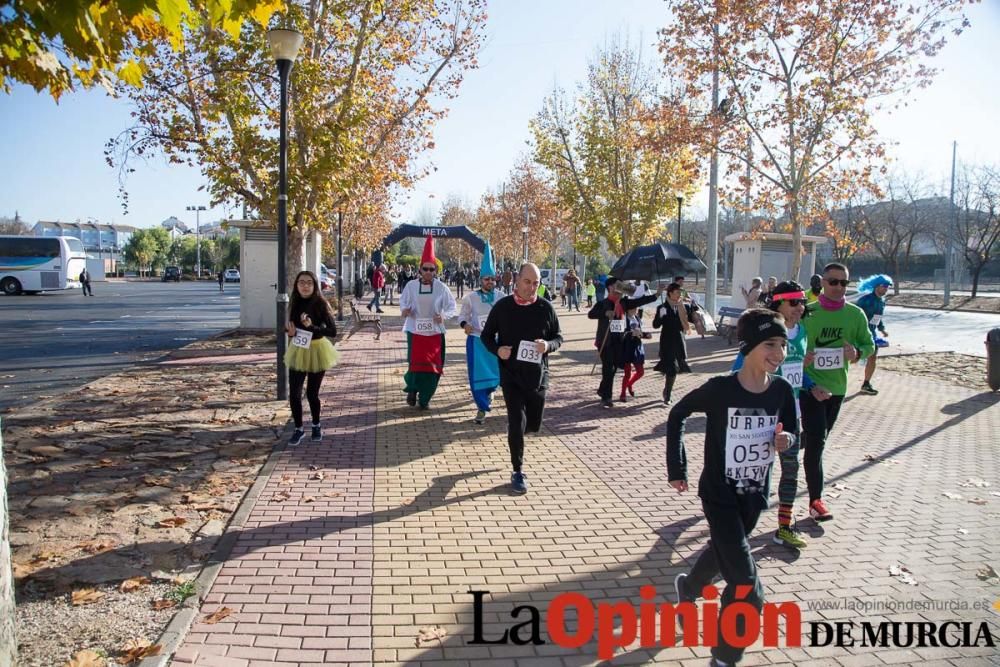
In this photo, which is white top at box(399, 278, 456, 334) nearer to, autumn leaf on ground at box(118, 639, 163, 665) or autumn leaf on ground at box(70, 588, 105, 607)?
autumn leaf on ground at box(70, 588, 105, 607)

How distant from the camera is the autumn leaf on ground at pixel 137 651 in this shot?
11.0 feet

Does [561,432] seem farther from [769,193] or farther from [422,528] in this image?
[769,193]

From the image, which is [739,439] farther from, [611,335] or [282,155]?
[282,155]

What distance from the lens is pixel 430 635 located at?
3.65 meters

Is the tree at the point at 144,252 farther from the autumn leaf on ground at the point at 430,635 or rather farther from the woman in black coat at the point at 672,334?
the autumn leaf on ground at the point at 430,635

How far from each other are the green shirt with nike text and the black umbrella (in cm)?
980

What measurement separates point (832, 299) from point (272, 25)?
1227 cm

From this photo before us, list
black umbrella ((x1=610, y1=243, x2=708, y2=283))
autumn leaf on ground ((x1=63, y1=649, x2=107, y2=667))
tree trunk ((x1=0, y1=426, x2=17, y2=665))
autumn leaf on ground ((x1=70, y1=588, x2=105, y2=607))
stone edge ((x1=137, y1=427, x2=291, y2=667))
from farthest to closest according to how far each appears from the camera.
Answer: black umbrella ((x1=610, y1=243, x2=708, y2=283)) → autumn leaf on ground ((x1=70, y1=588, x2=105, y2=607)) → stone edge ((x1=137, y1=427, x2=291, y2=667)) → autumn leaf on ground ((x1=63, y1=649, x2=107, y2=667)) → tree trunk ((x1=0, y1=426, x2=17, y2=665))

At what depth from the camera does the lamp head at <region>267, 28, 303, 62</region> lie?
931cm

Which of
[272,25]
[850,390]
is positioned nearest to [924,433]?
[850,390]

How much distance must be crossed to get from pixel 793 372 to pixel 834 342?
375mm

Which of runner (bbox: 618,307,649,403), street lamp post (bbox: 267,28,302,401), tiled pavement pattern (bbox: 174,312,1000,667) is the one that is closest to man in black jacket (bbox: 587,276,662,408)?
runner (bbox: 618,307,649,403)

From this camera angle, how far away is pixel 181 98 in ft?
47.8

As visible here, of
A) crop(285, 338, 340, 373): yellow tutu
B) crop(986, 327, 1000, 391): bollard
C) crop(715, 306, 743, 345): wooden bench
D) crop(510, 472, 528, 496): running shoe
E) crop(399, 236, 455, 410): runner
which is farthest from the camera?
crop(715, 306, 743, 345): wooden bench
